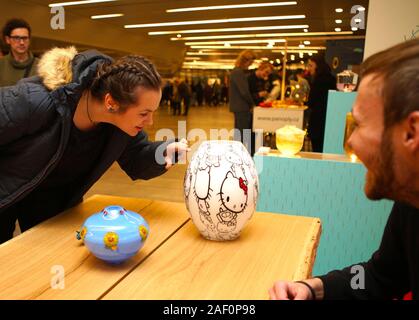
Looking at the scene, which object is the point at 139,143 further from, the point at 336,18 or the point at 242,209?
the point at 336,18

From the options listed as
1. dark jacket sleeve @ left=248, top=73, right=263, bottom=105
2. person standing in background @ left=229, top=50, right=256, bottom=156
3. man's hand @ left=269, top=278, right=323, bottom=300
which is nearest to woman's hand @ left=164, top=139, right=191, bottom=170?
man's hand @ left=269, top=278, right=323, bottom=300

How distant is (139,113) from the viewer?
1313 mm

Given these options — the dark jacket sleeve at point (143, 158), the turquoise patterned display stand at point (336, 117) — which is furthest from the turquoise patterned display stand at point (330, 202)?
the dark jacket sleeve at point (143, 158)

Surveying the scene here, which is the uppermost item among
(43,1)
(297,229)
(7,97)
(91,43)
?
(43,1)

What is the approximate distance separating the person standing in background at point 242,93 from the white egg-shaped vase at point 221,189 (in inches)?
136

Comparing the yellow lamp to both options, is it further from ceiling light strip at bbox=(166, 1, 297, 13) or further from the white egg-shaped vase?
ceiling light strip at bbox=(166, 1, 297, 13)

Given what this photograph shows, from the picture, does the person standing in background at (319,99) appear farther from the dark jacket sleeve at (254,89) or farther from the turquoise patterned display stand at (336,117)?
the turquoise patterned display stand at (336,117)

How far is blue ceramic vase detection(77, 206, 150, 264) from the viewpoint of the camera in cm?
97

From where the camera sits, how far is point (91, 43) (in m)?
10.1

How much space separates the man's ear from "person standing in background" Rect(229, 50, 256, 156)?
3956mm

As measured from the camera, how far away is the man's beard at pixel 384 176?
72cm

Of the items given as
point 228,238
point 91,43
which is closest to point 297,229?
point 228,238
